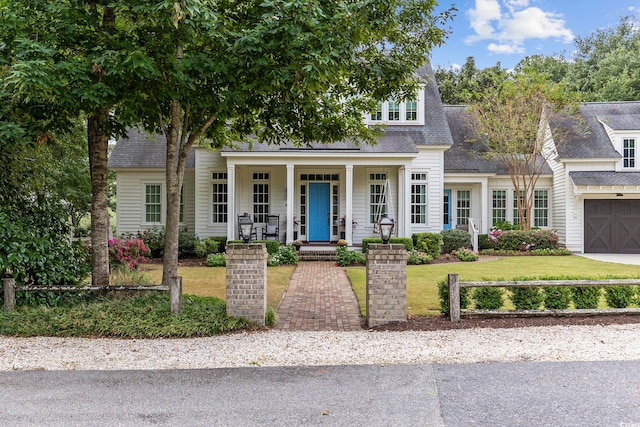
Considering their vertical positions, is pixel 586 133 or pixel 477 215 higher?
pixel 586 133

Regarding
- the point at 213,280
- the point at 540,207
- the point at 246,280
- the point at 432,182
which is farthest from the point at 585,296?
the point at 540,207

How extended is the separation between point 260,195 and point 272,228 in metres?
1.63

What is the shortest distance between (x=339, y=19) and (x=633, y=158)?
699 inches

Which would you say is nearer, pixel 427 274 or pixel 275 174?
pixel 427 274

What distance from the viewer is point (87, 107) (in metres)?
5.82

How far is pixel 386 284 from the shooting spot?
6152 mm

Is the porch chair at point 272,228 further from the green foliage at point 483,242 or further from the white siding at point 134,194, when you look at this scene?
the green foliage at point 483,242

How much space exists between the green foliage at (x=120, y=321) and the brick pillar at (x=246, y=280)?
168mm

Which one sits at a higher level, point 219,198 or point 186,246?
point 219,198

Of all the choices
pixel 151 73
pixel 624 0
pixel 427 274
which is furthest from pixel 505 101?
pixel 624 0

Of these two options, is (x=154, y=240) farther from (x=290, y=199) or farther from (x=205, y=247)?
(x=290, y=199)

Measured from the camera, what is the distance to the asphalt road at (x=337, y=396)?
3.42 metres

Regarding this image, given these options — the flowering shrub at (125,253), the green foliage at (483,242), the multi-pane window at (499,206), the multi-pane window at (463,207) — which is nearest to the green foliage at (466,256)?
the green foliage at (483,242)

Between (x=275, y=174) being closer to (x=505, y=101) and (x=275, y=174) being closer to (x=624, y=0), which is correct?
(x=505, y=101)
